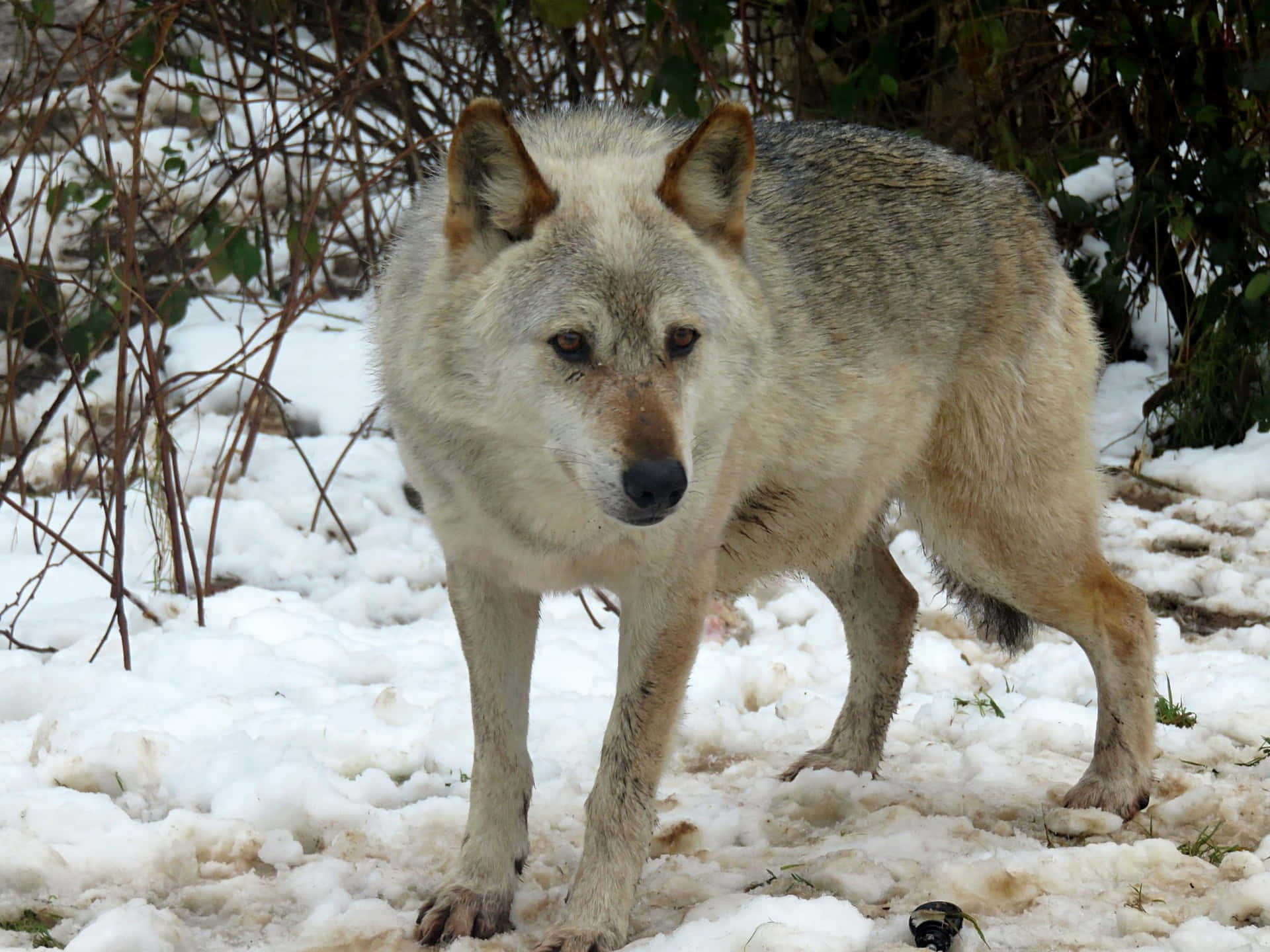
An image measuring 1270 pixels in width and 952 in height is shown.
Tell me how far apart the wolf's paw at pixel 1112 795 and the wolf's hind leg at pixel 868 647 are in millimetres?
584

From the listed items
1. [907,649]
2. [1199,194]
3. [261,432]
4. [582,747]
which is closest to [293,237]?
[261,432]

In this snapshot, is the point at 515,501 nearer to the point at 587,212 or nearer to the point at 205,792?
the point at 587,212

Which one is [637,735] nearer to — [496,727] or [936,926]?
[496,727]

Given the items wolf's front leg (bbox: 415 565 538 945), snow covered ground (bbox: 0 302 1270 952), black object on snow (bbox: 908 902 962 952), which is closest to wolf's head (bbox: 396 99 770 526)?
wolf's front leg (bbox: 415 565 538 945)

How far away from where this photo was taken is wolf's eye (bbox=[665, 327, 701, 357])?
2637mm

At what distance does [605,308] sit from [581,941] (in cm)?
130

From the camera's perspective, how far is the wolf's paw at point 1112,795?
11.1 ft

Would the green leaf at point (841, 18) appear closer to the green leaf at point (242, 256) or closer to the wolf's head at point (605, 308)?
the green leaf at point (242, 256)

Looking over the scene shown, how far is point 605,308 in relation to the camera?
103 inches

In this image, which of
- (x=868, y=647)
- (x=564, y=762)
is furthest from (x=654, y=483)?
(x=868, y=647)

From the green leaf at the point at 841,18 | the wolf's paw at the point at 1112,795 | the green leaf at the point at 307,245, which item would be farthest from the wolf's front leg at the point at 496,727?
the green leaf at the point at 841,18

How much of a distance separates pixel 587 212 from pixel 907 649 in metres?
1.86

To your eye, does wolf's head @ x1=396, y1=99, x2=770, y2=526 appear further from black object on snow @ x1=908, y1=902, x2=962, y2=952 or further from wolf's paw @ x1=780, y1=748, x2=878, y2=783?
wolf's paw @ x1=780, y1=748, x2=878, y2=783

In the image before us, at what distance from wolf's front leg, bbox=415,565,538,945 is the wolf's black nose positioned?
0.68 m
